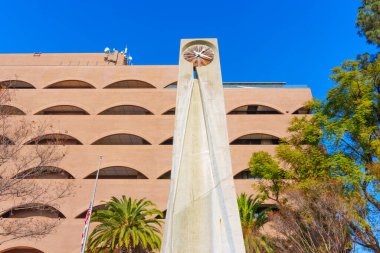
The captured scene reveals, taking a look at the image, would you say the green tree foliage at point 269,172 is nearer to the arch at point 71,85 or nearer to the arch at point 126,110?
the arch at point 126,110

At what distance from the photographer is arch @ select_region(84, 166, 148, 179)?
28647 millimetres

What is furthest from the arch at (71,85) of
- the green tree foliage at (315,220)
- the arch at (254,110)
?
the green tree foliage at (315,220)

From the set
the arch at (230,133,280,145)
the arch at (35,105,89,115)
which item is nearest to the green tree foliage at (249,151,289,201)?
the arch at (230,133,280,145)

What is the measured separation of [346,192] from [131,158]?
61.4ft

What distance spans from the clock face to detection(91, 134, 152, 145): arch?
17631 millimetres

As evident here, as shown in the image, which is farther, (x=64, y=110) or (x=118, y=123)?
(x=64, y=110)

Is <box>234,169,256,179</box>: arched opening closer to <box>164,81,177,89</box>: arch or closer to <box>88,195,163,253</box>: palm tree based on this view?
<box>88,195,163,253</box>: palm tree

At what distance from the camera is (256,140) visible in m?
30.9

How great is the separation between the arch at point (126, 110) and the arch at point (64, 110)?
95.5 inches

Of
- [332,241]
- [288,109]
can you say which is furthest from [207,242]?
[288,109]

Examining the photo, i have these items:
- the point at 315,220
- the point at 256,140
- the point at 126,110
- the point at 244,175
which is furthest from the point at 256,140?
the point at 315,220

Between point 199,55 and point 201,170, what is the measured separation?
546 cm

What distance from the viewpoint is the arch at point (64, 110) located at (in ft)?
105

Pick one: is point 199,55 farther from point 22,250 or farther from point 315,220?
point 22,250
